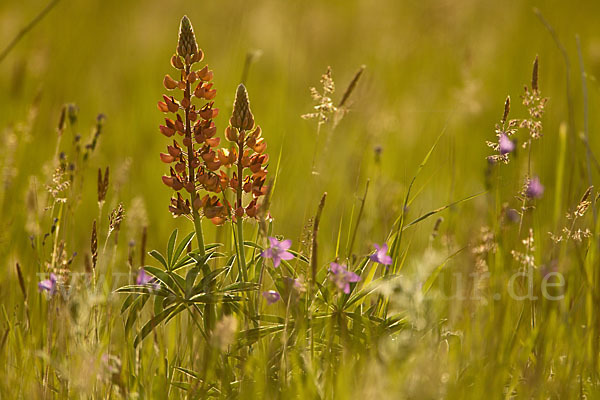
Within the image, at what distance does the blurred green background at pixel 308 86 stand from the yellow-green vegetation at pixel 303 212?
3 centimetres

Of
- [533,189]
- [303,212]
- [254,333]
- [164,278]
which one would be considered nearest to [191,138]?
[164,278]

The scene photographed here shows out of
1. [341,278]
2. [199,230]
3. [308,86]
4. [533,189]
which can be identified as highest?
[308,86]

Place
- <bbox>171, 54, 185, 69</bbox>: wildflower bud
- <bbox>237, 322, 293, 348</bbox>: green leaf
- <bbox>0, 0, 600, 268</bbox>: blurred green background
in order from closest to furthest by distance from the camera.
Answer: <bbox>237, 322, 293, 348</bbox>: green leaf < <bbox>171, 54, 185, 69</bbox>: wildflower bud < <bbox>0, 0, 600, 268</bbox>: blurred green background

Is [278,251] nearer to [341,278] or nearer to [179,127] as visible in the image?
[341,278]

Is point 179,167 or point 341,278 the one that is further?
point 179,167

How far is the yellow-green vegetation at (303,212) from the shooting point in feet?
6.73

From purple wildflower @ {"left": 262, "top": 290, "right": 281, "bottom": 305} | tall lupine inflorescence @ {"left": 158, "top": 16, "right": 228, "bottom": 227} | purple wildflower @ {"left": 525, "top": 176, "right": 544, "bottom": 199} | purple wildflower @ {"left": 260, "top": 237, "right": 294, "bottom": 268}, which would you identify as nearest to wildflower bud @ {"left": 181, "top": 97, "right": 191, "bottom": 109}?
tall lupine inflorescence @ {"left": 158, "top": 16, "right": 228, "bottom": 227}

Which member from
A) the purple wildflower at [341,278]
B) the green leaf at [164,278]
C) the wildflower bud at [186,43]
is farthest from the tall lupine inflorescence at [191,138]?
the purple wildflower at [341,278]

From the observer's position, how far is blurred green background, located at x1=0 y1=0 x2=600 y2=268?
4.01 metres

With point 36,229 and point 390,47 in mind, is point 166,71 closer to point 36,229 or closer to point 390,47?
point 390,47

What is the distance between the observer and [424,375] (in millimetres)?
1730

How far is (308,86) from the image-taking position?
235 inches

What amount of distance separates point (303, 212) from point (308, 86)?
2.04 meters

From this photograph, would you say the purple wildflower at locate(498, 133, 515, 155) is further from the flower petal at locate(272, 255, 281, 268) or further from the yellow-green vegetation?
the flower petal at locate(272, 255, 281, 268)
